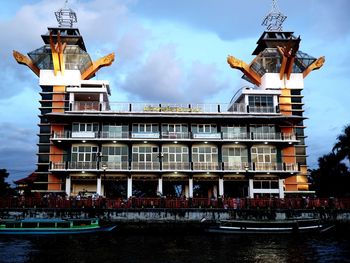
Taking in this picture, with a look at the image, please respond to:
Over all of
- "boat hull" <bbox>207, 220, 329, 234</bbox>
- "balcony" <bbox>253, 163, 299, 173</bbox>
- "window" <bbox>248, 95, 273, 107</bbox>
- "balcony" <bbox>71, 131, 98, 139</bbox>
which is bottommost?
"boat hull" <bbox>207, 220, 329, 234</bbox>

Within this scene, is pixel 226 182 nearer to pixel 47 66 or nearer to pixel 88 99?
pixel 88 99

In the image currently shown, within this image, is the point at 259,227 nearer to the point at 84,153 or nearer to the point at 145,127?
the point at 145,127

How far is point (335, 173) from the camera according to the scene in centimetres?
6338

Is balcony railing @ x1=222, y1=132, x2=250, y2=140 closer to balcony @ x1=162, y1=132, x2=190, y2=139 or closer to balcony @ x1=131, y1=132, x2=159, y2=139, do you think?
balcony @ x1=162, y1=132, x2=190, y2=139

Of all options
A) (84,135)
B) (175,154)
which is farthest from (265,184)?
(84,135)

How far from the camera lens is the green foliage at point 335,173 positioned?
59250mm

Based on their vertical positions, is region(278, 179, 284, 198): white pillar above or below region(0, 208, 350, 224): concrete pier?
above

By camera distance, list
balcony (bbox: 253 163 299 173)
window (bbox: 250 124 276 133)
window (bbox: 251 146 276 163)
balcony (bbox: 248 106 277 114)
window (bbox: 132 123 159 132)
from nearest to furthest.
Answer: balcony (bbox: 253 163 299 173)
window (bbox: 132 123 159 132)
window (bbox: 251 146 276 163)
window (bbox: 250 124 276 133)
balcony (bbox: 248 106 277 114)

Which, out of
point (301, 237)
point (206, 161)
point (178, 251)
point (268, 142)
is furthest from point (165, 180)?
point (178, 251)

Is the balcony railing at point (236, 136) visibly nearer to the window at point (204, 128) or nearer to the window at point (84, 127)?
the window at point (204, 128)

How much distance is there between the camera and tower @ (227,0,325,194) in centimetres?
5928

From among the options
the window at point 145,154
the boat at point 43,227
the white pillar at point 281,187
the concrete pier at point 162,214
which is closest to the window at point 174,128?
the window at point 145,154

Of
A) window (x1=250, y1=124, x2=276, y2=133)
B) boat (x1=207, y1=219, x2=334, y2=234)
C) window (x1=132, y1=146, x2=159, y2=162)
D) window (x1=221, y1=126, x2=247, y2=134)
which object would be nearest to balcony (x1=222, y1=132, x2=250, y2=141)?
window (x1=221, y1=126, x2=247, y2=134)

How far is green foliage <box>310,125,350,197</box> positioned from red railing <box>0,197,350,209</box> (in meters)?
17.9
